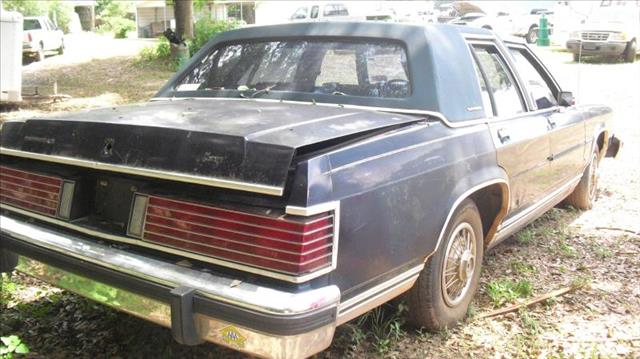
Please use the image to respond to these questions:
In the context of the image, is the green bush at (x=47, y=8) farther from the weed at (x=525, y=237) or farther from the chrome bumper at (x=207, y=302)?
the chrome bumper at (x=207, y=302)

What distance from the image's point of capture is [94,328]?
3.57 metres

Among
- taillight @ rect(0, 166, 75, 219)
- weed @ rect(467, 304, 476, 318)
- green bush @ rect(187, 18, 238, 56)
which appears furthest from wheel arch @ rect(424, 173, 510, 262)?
green bush @ rect(187, 18, 238, 56)

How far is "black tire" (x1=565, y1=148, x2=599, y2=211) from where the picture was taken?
5801mm

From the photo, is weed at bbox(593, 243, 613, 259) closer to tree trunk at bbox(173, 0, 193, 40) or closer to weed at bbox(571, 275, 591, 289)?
weed at bbox(571, 275, 591, 289)

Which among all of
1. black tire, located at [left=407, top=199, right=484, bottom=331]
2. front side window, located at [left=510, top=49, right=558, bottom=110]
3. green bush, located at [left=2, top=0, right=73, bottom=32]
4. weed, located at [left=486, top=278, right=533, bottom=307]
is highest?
green bush, located at [left=2, top=0, right=73, bottom=32]

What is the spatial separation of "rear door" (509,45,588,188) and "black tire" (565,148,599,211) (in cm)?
56

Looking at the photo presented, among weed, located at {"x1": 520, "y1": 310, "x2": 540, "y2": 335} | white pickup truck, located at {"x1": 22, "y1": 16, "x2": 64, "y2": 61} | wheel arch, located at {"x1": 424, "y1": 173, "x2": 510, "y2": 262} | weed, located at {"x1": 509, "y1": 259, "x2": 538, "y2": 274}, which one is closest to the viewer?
weed, located at {"x1": 520, "y1": 310, "x2": 540, "y2": 335}

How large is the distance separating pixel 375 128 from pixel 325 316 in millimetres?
957

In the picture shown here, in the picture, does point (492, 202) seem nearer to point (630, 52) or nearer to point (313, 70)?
point (313, 70)

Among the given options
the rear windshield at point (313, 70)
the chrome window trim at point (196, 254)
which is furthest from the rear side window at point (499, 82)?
the chrome window trim at point (196, 254)

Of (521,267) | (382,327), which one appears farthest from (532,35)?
(382,327)

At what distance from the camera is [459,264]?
350 centimetres

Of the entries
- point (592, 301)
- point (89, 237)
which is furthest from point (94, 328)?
point (592, 301)

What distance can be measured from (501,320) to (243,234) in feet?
6.34
